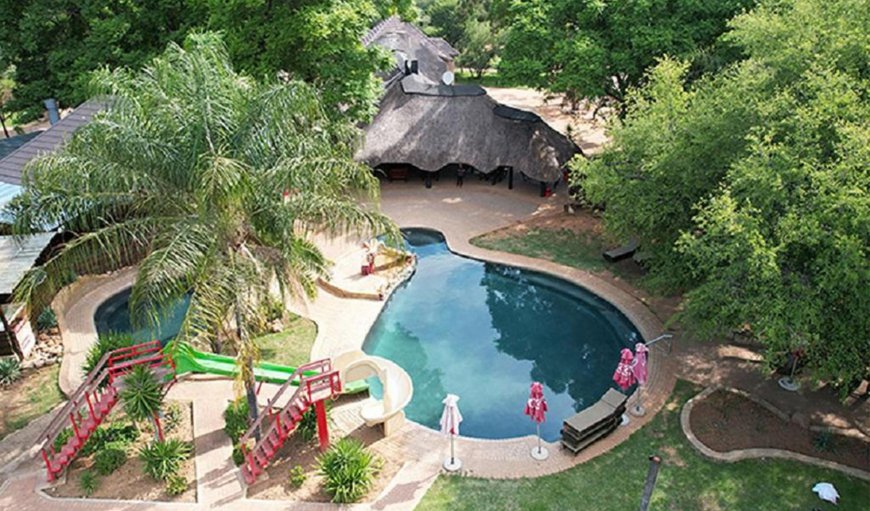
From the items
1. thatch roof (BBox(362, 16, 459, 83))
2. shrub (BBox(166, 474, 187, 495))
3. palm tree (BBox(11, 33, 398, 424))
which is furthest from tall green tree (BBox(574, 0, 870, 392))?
thatch roof (BBox(362, 16, 459, 83))

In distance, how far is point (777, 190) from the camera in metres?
13.5

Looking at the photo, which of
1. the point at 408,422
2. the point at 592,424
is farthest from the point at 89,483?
the point at 592,424

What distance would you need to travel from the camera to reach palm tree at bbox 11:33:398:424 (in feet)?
38.7

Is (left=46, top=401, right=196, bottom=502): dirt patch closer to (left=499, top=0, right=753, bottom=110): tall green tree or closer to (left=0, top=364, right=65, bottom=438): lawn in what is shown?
(left=0, top=364, right=65, bottom=438): lawn

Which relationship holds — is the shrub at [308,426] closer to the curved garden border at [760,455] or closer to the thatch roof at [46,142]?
the curved garden border at [760,455]

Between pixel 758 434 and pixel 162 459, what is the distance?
13539mm

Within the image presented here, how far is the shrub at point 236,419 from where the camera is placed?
1492 cm

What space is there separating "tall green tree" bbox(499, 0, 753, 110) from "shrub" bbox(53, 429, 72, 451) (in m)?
20.6

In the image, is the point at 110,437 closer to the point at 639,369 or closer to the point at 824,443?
the point at 639,369

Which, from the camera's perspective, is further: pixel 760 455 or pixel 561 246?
pixel 561 246

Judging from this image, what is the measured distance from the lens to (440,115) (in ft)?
96.2

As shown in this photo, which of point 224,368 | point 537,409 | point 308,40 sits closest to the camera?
point 537,409

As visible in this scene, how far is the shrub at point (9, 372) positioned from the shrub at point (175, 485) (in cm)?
688

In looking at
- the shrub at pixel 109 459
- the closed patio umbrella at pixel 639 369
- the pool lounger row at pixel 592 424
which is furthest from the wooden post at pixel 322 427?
the closed patio umbrella at pixel 639 369
